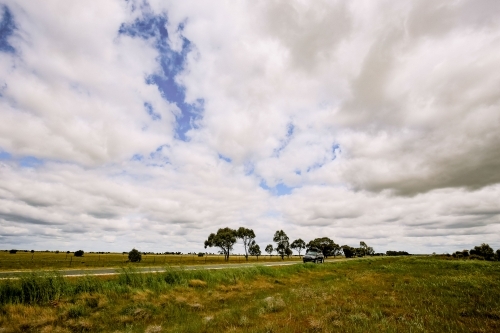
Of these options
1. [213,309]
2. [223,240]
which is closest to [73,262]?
[223,240]

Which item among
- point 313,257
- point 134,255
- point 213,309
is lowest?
point 213,309

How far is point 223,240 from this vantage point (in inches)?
3720

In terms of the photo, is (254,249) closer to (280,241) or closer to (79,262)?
(280,241)

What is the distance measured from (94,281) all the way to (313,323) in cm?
1550

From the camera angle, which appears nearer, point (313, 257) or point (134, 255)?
point (313, 257)

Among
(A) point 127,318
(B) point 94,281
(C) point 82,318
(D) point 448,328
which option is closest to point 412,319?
(D) point 448,328

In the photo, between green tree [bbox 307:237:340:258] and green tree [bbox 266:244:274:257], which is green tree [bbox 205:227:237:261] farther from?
green tree [bbox 307:237:340:258]

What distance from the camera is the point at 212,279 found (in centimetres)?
2203

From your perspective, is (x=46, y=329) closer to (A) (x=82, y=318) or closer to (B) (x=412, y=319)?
(A) (x=82, y=318)

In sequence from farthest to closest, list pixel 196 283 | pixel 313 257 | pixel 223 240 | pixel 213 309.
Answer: pixel 223 240 < pixel 313 257 < pixel 196 283 < pixel 213 309

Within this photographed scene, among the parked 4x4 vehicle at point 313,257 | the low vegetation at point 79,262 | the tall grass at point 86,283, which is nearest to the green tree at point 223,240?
the low vegetation at point 79,262

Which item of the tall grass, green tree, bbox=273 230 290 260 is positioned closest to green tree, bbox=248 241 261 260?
green tree, bbox=273 230 290 260

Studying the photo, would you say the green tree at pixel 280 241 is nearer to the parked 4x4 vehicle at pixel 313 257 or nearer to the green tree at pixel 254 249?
the green tree at pixel 254 249

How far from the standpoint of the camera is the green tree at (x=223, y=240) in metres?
94.4
